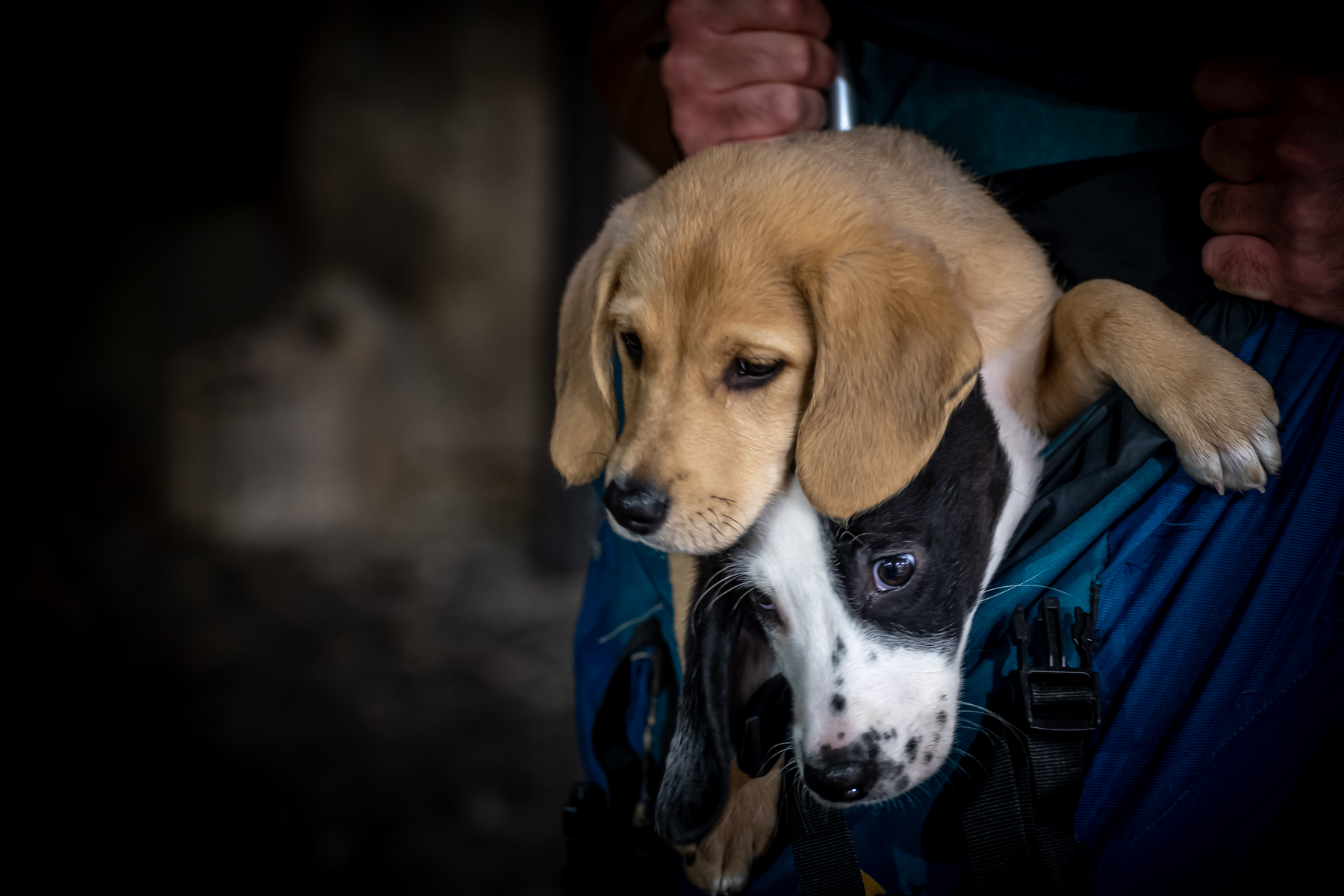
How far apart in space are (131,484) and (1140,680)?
7175 mm

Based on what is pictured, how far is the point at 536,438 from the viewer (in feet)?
19.8

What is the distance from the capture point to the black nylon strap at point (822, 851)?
43.3 inches

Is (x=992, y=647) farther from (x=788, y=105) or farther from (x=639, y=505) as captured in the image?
(x=788, y=105)

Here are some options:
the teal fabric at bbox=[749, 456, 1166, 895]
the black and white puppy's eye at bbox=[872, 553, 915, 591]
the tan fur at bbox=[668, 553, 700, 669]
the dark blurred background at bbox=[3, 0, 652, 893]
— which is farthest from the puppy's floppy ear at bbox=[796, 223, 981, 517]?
the dark blurred background at bbox=[3, 0, 652, 893]

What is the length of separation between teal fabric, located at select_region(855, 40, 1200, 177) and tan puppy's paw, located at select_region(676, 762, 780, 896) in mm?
1044

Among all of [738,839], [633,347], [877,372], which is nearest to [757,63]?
[633,347]

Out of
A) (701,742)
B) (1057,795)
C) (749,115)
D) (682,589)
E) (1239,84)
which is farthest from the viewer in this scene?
(749,115)

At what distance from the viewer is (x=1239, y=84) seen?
1136 mm

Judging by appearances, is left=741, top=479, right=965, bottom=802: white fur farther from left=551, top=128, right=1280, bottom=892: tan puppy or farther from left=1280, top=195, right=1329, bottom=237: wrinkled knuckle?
left=1280, top=195, right=1329, bottom=237: wrinkled knuckle

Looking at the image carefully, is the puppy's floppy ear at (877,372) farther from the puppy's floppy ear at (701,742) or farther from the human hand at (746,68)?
the human hand at (746,68)

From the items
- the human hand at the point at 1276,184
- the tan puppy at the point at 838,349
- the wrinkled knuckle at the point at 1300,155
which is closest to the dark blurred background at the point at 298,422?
the tan puppy at the point at 838,349

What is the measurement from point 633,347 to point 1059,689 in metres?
0.79

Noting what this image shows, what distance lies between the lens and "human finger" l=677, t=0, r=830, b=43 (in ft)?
4.77

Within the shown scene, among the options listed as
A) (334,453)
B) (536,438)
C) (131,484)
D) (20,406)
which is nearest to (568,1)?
(536,438)
